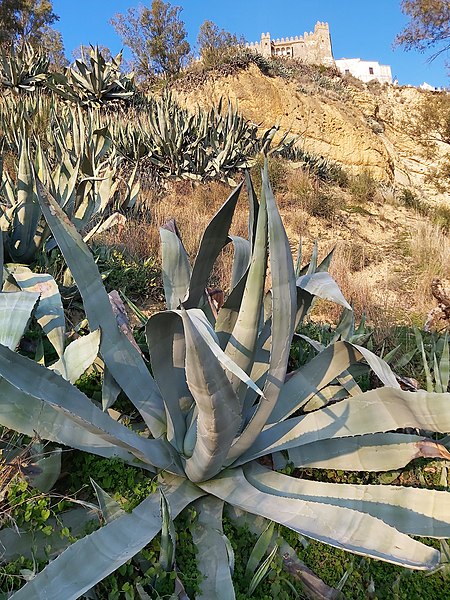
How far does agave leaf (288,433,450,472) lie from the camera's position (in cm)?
167

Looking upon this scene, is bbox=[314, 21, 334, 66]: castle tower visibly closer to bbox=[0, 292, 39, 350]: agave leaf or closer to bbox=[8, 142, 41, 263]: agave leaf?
bbox=[8, 142, 41, 263]: agave leaf

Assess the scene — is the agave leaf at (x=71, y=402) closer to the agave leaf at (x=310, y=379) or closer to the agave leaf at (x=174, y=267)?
the agave leaf at (x=310, y=379)

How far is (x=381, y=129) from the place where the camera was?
1513 centimetres

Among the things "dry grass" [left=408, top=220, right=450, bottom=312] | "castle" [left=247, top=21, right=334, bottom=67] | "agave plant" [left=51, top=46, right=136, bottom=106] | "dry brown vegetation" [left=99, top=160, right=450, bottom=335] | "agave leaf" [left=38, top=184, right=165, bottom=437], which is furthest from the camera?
"castle" [left=247, top=21, right=334, bottom=67]

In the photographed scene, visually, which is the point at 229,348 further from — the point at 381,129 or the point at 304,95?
the point at 381,129

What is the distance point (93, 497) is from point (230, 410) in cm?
67

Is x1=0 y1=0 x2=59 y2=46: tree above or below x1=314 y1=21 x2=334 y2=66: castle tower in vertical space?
below

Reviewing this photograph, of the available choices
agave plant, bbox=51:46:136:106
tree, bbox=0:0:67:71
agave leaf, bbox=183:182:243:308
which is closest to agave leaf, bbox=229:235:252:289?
agave leaf, bbox=183:182:243:308

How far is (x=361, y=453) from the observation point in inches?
66.5

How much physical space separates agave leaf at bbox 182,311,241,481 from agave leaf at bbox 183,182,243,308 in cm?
52

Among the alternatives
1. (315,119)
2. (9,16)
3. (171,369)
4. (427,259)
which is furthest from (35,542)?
(9,16)

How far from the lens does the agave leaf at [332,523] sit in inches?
44.0

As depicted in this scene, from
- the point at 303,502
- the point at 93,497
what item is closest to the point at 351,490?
the point at 303,502

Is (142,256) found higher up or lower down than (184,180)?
lower down
